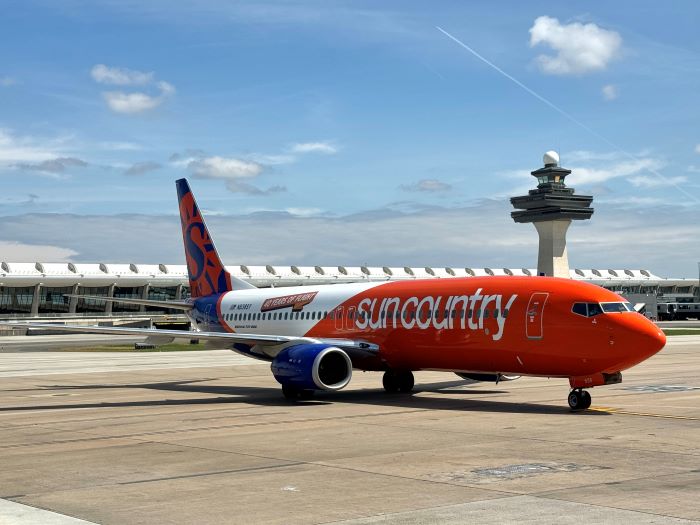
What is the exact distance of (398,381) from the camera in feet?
102

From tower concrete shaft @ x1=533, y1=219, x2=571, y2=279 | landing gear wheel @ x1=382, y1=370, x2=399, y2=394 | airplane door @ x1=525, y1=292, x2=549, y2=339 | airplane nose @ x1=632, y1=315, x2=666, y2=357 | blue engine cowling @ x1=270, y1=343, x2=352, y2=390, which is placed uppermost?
tower concrete shaft @ x1=533, y1=219, x2=571, y2=279

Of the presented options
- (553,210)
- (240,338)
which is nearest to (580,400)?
(240,338)

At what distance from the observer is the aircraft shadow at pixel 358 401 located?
83.6 feet

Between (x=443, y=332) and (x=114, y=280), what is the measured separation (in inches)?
4292

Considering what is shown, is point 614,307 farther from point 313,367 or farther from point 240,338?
point 240,338

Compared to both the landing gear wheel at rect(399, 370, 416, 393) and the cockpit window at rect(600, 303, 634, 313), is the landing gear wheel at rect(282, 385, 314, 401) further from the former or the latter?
the cockpit window at rect(600, 303, 634, 313)

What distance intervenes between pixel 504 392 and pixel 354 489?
17826mm

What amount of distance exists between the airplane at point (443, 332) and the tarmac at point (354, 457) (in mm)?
1057

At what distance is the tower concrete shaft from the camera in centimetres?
13025

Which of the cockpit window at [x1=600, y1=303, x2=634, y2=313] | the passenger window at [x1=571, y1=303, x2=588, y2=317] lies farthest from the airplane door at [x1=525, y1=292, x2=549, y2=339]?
the cockpit window at [x1=600, y1=303, x2=634, y2=313]

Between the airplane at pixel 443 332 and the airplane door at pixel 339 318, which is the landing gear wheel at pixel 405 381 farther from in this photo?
the airplane door at pixel 339 318

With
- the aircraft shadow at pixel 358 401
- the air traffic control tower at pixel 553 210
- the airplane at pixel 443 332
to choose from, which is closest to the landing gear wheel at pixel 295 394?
the airplane at pixel 443 332

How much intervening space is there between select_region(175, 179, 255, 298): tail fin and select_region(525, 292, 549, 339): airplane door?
17.0 m

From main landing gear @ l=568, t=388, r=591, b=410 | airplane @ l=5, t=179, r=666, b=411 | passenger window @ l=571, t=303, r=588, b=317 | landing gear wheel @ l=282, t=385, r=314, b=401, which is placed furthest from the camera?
landing gear wheel @ l=282, t=385, r=314, b=401
